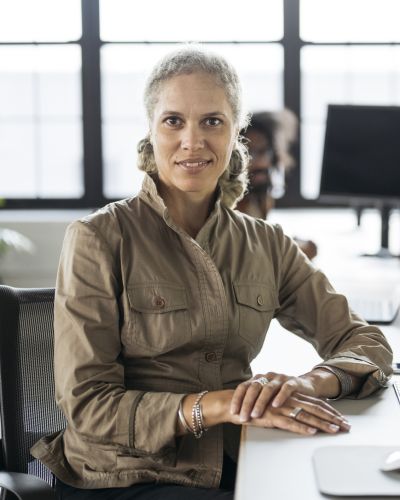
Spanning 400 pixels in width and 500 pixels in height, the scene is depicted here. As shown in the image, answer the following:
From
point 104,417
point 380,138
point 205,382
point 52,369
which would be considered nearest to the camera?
point 104,417

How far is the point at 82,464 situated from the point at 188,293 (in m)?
0.38

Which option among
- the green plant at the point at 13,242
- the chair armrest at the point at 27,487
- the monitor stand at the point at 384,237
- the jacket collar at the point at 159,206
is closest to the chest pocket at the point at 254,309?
the jacket collar at the point at 159,206

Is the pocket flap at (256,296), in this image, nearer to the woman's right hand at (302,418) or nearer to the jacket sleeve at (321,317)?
the jacket sleeve at (321,317)

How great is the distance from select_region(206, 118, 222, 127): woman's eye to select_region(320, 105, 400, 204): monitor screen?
2123 millimetres

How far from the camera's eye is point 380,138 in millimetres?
3723

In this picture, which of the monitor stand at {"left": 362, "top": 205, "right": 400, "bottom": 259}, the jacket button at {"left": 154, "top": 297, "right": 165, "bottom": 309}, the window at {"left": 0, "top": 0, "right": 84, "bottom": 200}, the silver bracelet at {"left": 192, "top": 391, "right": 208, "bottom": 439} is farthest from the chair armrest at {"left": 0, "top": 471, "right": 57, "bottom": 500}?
the window at {"left": 0, "top": 0, "right": 84, "bottom": 200}

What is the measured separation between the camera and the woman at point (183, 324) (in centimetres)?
146

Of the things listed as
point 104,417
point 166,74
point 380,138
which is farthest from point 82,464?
point 380,138

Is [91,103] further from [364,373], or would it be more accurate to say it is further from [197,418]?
[197,418]

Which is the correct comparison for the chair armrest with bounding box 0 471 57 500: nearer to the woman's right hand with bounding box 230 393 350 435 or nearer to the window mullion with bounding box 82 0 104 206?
the woman's right hand with bounding box 230 393 350 435

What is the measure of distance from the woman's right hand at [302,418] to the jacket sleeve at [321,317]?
0.28m

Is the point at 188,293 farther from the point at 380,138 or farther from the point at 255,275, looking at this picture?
the point at 380,138

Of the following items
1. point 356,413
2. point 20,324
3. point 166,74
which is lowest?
point 356,413

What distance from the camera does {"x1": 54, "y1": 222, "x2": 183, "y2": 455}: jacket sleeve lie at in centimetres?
145
